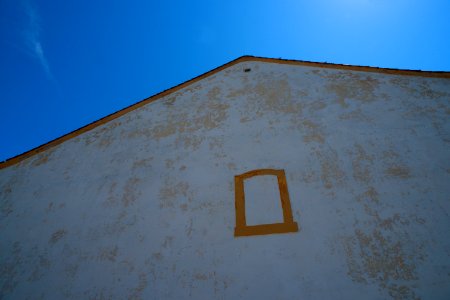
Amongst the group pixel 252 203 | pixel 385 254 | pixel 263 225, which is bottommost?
pixel 385 254

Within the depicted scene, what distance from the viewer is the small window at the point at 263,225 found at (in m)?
5.57

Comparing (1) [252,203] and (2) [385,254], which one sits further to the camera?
(1) [252,203]

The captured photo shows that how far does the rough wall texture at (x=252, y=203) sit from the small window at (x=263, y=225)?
5.2 inches

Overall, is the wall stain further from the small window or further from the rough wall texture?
the small window

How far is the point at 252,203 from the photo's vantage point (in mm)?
6098

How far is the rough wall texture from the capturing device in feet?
16.5

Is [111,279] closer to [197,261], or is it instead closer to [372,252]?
[197,261]

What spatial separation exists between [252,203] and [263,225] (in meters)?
0.56

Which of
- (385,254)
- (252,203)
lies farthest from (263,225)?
(385,254)

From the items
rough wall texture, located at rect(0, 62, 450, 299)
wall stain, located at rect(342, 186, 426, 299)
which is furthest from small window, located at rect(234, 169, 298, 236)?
wall stain, located at rect(342, 186, 426, 299)

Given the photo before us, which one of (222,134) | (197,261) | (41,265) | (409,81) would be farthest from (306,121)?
(41,265)

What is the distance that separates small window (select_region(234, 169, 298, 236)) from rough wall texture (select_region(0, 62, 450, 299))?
13 centimetres

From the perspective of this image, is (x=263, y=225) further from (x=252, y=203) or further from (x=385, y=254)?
(x=385, y=254)

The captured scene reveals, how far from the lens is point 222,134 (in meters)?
7.47
